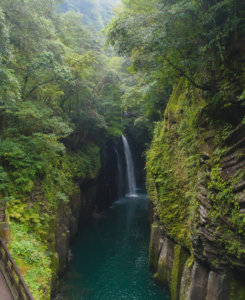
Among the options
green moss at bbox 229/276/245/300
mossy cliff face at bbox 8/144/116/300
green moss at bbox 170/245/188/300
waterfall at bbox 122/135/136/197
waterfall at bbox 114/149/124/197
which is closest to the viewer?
green moss at bbox 229/276/245/300

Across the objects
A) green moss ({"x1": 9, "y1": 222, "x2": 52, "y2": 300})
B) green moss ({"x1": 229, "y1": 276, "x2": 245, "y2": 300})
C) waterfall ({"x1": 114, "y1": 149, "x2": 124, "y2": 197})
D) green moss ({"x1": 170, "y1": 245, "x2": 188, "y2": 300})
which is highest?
waterfall ({"x1": 114, "y1": 149, "x2": 124, "y2": 197})

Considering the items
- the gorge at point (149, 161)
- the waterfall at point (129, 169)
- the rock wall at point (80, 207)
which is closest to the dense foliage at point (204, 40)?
the gorge at point (149, 161)

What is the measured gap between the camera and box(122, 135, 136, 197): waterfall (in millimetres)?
34969

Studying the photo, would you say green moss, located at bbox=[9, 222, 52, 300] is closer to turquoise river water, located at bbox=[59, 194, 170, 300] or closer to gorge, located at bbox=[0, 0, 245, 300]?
gorge, located at bbox=[0, 0, 245, 300]

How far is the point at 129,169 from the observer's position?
117 feet

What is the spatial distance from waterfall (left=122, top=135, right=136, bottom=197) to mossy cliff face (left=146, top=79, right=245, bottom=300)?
73.5 ft

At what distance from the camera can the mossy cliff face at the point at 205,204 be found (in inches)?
277

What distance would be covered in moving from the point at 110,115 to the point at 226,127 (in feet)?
62.6

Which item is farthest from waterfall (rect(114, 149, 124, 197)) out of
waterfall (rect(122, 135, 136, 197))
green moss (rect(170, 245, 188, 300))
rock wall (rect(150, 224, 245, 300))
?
green moss (rect(170, 245, 188, 300))

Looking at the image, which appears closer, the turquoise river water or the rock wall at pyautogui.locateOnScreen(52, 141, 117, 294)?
the turquoise river water

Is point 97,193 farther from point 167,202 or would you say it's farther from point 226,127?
point 226,127

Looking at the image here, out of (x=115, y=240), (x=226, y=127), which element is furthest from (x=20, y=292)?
(x=115, y=240)

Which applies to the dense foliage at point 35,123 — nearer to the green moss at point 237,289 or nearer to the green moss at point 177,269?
the green moss at point 177,269

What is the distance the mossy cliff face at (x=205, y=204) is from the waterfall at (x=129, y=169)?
882 inches
